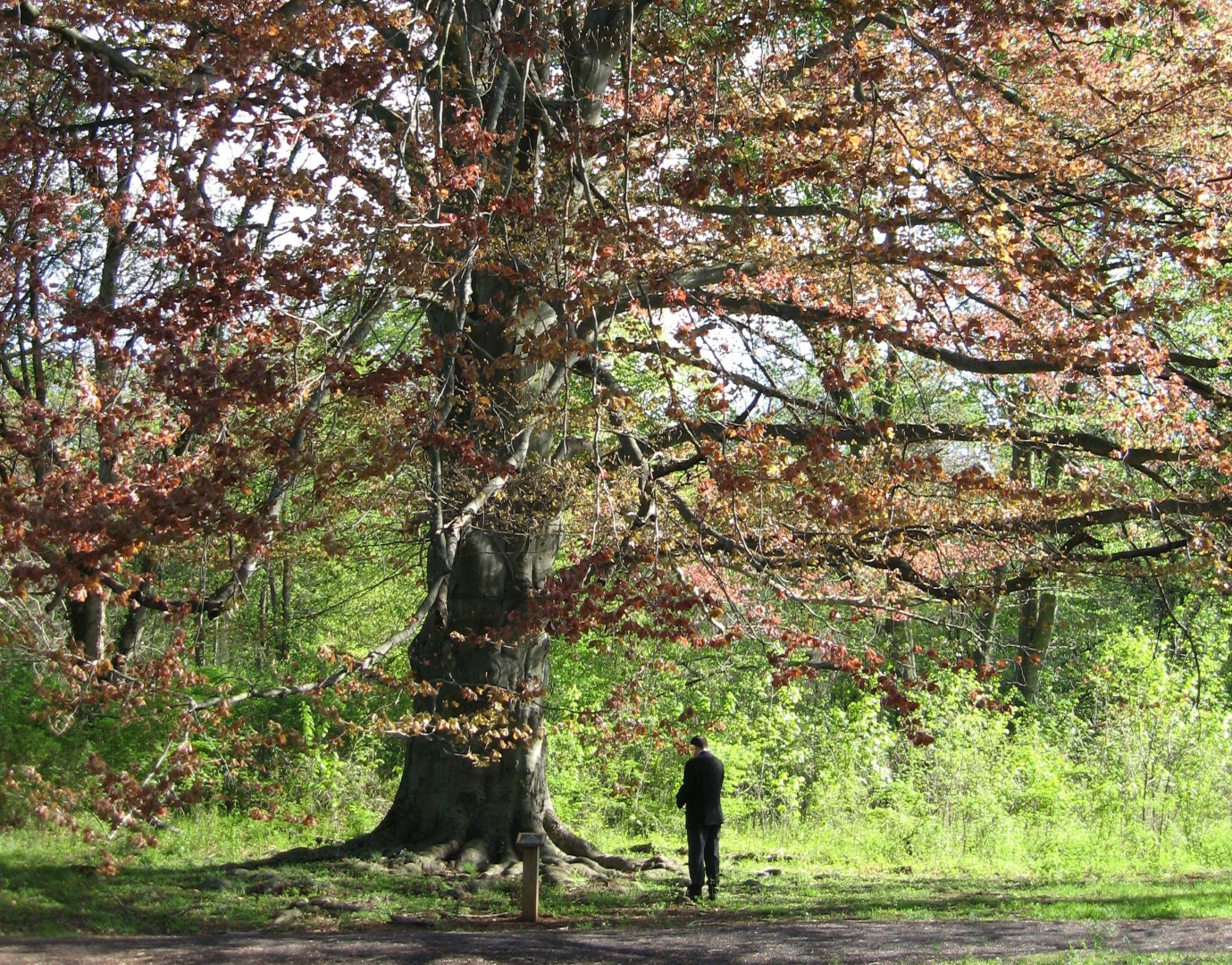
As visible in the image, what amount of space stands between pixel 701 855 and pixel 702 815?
504 mm

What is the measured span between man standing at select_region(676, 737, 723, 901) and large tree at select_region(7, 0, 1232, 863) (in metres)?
1.49

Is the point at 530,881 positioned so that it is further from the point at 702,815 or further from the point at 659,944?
the point at 702,815

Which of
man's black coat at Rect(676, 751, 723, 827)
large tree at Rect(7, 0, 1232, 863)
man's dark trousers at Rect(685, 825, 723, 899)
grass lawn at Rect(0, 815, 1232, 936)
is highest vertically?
large tree at Rect(7, 0, 1232, 863)

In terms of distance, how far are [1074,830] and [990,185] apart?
33.4ft

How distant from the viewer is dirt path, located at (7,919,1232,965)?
25.3ft

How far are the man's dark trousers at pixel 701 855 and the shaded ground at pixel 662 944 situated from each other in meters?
1.72

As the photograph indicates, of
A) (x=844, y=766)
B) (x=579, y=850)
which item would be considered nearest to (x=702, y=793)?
(x=579, y=850)

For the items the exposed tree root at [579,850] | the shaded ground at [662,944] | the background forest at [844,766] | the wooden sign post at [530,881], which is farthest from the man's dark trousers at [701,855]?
the wooden sign post at [530,881]

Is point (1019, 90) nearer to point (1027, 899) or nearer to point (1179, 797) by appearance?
point (1027, 899)

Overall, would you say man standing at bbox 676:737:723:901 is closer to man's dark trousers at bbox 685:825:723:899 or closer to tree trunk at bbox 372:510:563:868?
man's dark trousers at bbox 685:825:723:899

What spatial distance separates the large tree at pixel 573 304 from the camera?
714 cm

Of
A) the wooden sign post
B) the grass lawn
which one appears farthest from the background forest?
the wooden sign post

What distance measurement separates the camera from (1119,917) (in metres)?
9.70

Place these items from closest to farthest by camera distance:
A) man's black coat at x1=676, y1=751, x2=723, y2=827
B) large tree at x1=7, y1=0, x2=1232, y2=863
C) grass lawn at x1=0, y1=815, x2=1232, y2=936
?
A: large tree at x1=7, y1=0, x2=1232, y2=863, grass lawn at x1=0, y1=815, x2=1232, y2=936, man's black coat at x1=676, y1=751, x2=723, y2=827
